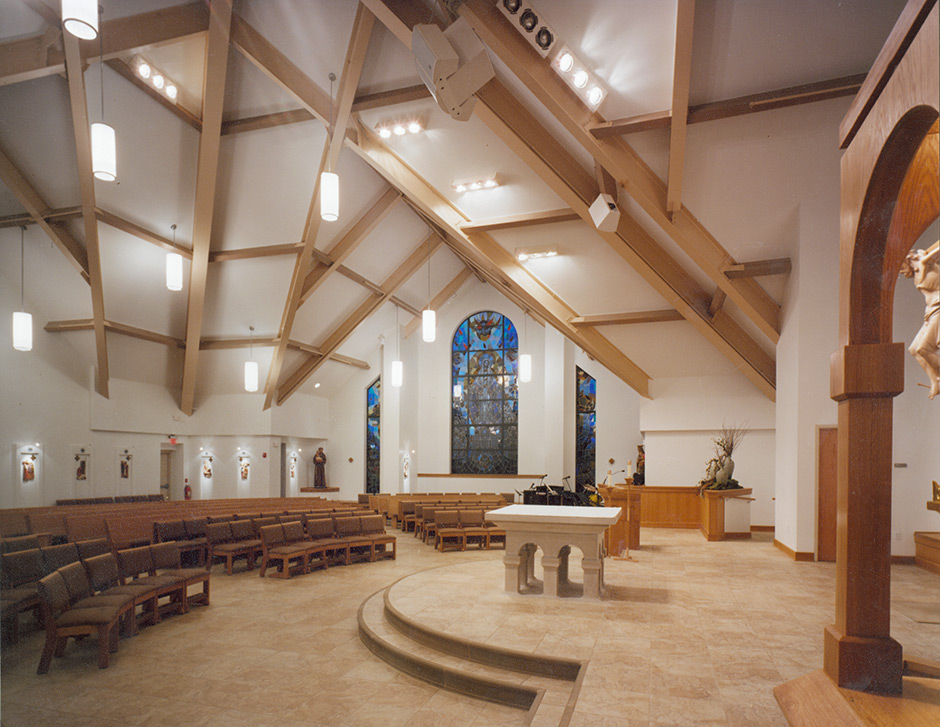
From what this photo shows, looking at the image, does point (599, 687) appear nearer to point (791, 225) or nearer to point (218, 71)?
point (791, 225)

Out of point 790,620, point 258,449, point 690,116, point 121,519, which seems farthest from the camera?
point 258,449

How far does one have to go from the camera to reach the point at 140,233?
889cm

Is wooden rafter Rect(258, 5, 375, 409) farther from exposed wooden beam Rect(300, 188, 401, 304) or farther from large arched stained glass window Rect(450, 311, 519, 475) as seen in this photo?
large arched stained glass window Rect(450, 311, 519, 475)

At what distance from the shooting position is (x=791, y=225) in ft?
22.6

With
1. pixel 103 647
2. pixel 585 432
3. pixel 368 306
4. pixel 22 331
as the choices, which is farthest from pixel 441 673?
pixel 585 432

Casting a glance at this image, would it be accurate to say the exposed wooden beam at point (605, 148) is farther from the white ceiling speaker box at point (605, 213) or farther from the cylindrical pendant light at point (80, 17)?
the cylindrical pendant light at point (80, 17)

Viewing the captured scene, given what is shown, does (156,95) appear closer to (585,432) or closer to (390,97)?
(390,97)

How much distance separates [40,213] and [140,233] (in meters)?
1.20

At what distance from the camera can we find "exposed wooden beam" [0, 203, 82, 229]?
322 inches

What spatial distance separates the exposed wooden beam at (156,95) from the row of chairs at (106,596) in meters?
5.31

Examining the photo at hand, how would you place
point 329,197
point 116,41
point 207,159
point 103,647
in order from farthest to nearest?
point 207,159 → point 329,197 → point 116,41 → point 103,647

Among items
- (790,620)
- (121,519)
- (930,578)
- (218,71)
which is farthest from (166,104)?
(930,578)

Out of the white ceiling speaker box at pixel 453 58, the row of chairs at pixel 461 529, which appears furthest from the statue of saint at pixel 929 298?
the row of chairs at pixel 461 529

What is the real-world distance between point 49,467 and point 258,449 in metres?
4.52
